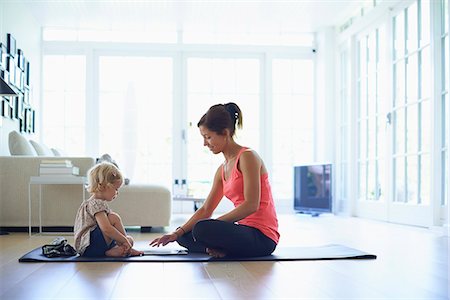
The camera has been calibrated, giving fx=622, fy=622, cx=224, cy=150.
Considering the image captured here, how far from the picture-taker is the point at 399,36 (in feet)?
21.7

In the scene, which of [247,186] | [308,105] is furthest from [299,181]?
[247,186]

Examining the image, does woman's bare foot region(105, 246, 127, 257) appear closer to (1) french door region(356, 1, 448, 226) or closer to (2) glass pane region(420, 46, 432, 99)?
(1) french door region(356, 1, 448, 226)

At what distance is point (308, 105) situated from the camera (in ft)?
30.7

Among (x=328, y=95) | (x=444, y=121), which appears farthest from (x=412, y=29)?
(x=328, y=95)

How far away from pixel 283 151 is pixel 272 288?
6968mm

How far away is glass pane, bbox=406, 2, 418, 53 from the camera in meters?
6.19

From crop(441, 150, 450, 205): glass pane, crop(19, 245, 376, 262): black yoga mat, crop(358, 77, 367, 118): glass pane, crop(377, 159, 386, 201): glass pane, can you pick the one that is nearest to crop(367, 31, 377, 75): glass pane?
crop(358, 77, 367, 118): glass pane

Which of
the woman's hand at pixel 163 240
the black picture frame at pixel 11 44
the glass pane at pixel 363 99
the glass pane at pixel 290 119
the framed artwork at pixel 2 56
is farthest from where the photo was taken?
the glass pane at pixel 290 119

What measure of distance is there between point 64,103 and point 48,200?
3745mm

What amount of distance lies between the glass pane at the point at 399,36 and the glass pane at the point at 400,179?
111cm

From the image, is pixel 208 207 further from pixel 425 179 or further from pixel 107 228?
pixel 425 179

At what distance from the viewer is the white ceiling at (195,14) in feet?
25.2

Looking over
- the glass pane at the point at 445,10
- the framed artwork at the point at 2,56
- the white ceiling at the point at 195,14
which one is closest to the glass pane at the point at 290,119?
the white ceiling at the point at 195,14

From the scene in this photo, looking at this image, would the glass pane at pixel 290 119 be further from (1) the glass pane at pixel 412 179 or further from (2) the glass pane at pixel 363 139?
(1) the glass pane at pixel 412 179
